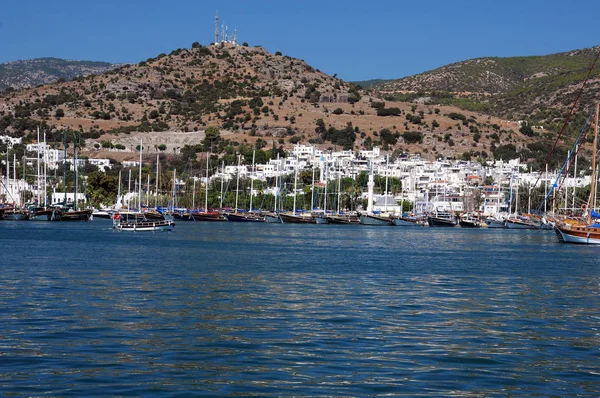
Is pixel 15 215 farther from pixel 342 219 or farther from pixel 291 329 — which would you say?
pixel 291 329

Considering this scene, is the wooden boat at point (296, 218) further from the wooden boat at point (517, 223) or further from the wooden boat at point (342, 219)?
the wooden boat at point (517, 223)

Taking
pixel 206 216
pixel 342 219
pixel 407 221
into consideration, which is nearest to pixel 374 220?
pixel 342 219

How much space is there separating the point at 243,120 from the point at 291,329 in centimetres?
16054

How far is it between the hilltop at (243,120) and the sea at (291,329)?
12990 centimetres

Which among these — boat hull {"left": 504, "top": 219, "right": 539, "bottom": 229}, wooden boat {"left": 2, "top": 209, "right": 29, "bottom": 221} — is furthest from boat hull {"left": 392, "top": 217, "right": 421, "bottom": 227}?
wooden boat {"left": 2, "top": 209, "right": 29, "bottom": 221}

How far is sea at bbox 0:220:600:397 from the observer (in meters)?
14.8

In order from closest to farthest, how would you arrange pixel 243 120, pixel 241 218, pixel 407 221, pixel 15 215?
pixel 15 215 → pixel 241 218 → pixel 407 221 → pixel 243 120

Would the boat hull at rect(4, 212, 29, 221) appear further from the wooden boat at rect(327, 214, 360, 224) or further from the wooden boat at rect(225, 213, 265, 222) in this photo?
the wooden boat at rect(327, 214, 360, 224)

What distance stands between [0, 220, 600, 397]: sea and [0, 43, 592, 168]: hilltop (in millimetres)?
129904

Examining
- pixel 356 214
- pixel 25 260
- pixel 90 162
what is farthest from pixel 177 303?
pixel 90 162

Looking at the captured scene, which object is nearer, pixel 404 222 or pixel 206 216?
pixel 206 216

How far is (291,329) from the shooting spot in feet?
65.3

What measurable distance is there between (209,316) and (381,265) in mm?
19327

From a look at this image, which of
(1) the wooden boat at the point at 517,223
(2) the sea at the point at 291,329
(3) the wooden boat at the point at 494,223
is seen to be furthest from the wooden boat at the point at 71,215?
(2) the sea at the point at 291,329
